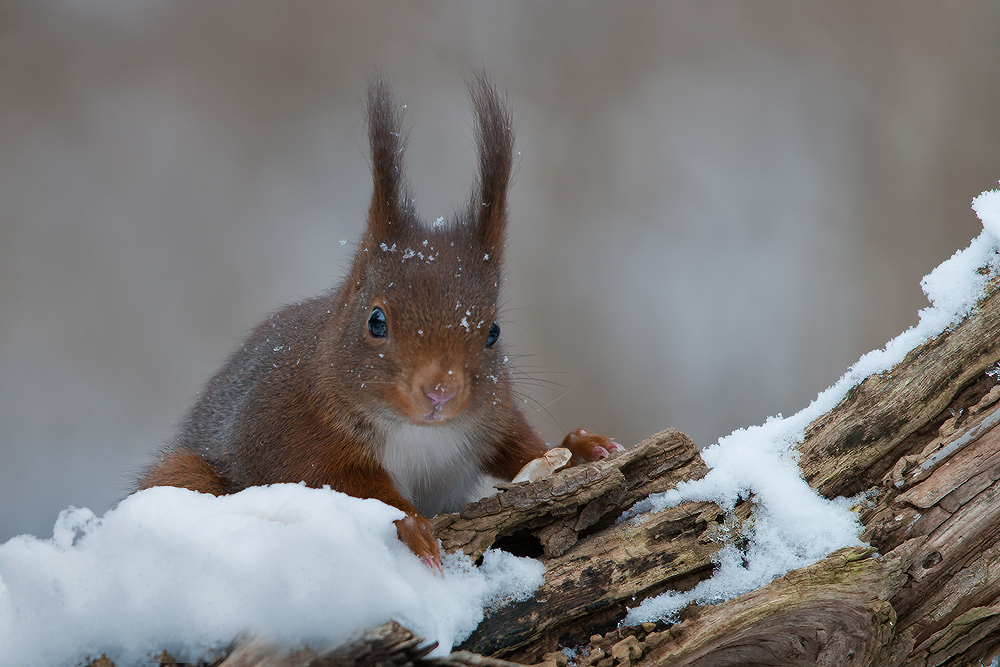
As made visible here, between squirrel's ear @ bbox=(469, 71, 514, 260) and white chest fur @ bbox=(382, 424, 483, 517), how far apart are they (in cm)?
40

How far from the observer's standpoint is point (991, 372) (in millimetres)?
1370

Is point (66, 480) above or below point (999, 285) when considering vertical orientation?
above

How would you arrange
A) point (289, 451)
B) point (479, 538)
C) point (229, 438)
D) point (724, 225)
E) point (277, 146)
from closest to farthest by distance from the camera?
point (479, 538) < point (289, 451) < point (229, 438) < point (277, 146) < point (724, 225)

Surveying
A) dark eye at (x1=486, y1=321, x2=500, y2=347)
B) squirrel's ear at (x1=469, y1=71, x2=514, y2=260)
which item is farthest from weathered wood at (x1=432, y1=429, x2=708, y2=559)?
squirrel's ear at (x1=469, y1=71, x2=514, y2=260)

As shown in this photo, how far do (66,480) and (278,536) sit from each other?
2.06 meters

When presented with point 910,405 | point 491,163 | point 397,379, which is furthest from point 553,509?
point 491,163

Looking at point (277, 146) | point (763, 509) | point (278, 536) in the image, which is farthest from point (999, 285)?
point (277, 146)

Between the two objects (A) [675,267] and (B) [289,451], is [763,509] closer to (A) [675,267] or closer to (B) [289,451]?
(B) [289,451]

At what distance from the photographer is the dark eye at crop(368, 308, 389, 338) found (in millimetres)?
1560

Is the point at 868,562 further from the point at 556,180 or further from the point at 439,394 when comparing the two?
the point at 556,180

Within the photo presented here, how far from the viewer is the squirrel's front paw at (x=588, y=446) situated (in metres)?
1.72

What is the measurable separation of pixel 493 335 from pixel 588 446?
0.33m

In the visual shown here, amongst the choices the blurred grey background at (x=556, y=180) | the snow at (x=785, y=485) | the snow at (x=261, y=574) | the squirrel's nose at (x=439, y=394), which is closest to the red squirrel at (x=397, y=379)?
the squirrel's nose at (x=439, y=394)

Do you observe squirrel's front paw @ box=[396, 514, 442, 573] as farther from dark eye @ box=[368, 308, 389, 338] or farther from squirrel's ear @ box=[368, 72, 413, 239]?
squirrel's ear @ box=[368, 72, 413, 239]
